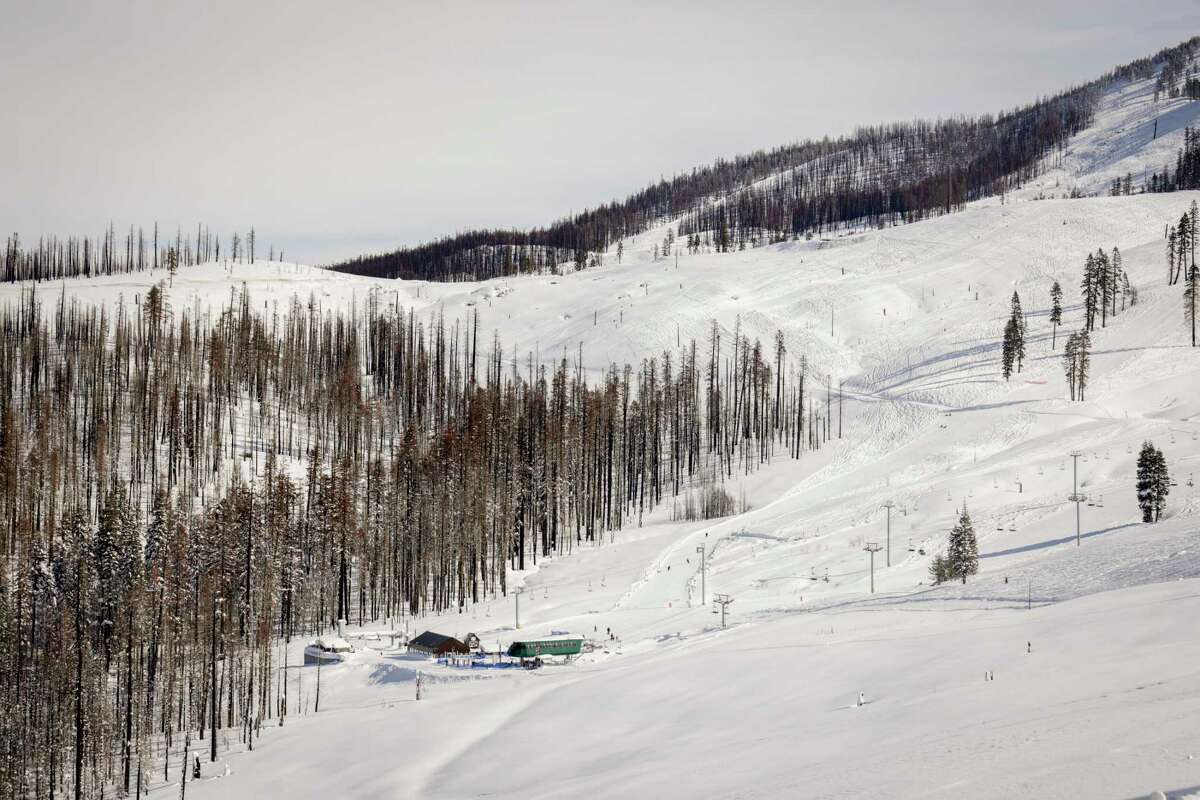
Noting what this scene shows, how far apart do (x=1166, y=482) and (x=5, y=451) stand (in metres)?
97.7

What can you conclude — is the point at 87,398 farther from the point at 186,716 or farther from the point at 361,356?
the point at 186,716

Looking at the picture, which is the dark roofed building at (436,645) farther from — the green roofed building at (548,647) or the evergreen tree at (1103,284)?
the evergreen tree at (1103,284)

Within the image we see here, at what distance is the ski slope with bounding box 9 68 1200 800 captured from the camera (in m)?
23.2

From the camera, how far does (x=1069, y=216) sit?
179125 millimetres

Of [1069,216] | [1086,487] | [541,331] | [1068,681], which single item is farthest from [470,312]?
[1068,681]

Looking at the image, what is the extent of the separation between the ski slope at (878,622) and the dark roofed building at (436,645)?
1094 mm

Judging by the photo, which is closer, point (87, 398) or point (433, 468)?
point (433, 468)

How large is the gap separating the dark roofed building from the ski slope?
3.59 feet

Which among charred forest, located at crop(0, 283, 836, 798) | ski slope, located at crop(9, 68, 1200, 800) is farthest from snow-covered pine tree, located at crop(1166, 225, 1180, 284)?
charred forest, located at crop(0, 283, 836, 798)

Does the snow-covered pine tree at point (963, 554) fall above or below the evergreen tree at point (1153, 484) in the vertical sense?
below

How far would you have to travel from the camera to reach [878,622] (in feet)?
153

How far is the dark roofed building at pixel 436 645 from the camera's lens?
6006 cm

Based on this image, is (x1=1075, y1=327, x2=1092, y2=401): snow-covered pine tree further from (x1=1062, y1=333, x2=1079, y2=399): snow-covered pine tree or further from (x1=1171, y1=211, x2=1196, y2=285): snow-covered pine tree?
(x1=1171, y1=211, x2=1196, y2=285): snow-covered pine tree

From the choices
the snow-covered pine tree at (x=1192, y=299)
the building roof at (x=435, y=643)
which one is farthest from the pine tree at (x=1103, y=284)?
the building roof at (x=435, y=643)
